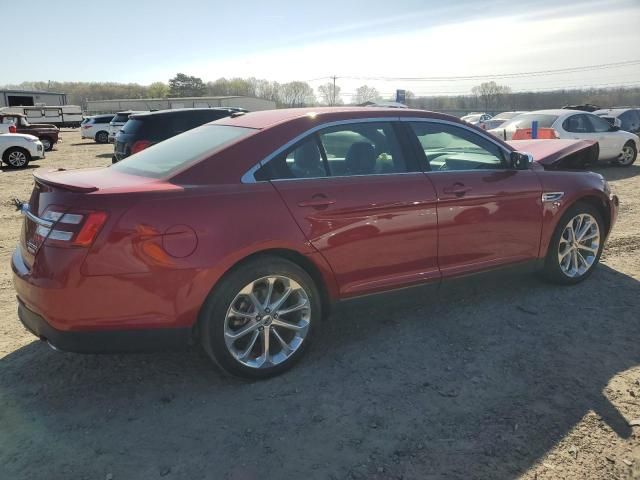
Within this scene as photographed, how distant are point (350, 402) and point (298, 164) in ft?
4.92

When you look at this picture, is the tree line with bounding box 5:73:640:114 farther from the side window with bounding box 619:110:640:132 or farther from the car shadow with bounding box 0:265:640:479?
the car shadow with bounding box 0:265:640:479

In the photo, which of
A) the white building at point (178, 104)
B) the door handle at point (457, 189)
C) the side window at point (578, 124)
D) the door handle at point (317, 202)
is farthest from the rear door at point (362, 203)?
the white building at point (178, 104)

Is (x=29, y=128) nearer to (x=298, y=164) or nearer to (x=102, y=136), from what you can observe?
(x=102, y=136)

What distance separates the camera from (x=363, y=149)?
11.8 ft

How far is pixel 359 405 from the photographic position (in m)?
2.88

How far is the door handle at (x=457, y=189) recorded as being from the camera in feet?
12.2

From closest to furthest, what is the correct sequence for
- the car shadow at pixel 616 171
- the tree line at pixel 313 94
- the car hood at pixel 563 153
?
1. the car hood at pixel 563 153
2. the car shadow at pixel 616 171
3. the tree line at pixel 313 94

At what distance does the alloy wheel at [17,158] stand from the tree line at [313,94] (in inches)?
1571

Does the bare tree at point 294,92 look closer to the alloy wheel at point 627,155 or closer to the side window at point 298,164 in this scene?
the alloy wheel at point 627,155

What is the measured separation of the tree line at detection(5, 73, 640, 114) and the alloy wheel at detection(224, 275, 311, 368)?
168 ft

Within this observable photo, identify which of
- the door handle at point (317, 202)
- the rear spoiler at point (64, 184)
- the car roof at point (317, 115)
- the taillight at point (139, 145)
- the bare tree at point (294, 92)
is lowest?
the door handle at point (317, 202)

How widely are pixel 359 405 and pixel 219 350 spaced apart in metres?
0.87

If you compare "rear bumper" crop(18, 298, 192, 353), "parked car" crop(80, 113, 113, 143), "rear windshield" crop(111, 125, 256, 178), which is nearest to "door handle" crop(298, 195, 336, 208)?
"rear windshield" crop(111, 125, 256, 178)

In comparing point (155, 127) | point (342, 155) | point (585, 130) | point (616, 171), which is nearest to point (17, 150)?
point (155, 127)
